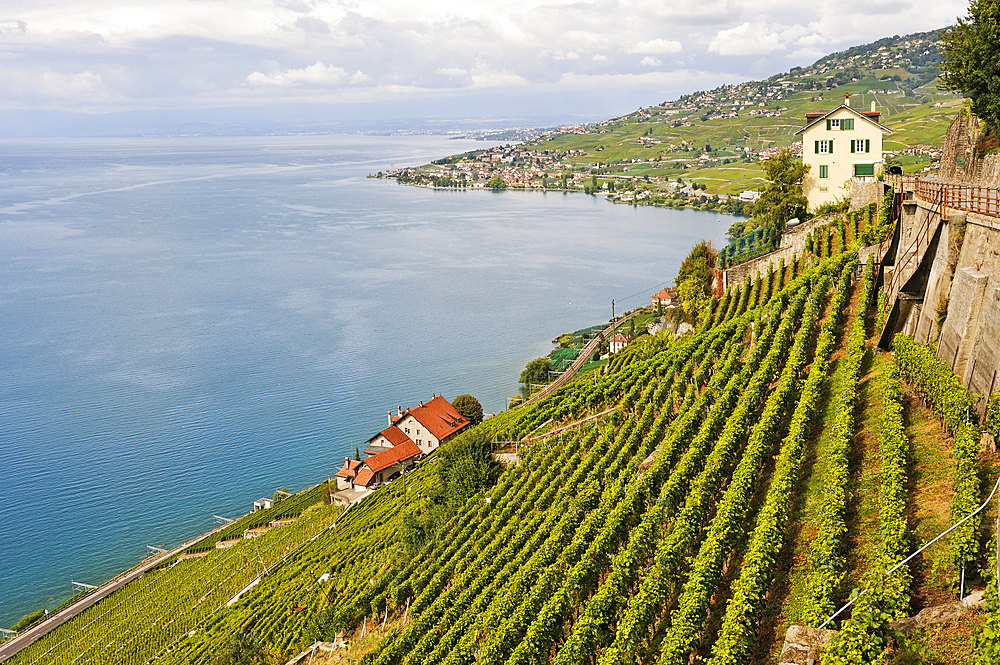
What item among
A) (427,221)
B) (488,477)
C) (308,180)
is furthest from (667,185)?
(488,477)

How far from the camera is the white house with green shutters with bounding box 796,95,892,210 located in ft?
102

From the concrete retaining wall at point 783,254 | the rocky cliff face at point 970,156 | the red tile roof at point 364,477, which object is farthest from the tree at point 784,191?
the red tile roof at point 364,477

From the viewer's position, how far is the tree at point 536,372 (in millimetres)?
47734

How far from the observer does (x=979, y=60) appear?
66.1 feet

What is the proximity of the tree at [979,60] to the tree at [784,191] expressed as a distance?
10288mm

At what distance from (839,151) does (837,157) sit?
25cm

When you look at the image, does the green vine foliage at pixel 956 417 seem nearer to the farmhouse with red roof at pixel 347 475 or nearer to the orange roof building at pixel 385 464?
the orange roof building at pixel 385 464

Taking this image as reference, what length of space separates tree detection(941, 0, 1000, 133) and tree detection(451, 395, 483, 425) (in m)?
27.9

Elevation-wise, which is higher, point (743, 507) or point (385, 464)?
point (743, 507)

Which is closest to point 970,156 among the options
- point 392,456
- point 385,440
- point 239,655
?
point 239,655

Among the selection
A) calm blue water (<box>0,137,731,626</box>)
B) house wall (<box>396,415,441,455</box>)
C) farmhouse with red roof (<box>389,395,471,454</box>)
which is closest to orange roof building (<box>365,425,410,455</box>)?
house wall (<box>396,415,441,455</box>)

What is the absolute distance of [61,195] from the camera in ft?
538

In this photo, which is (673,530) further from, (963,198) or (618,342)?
(618,342)

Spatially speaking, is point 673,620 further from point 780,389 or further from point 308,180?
point 308,180
